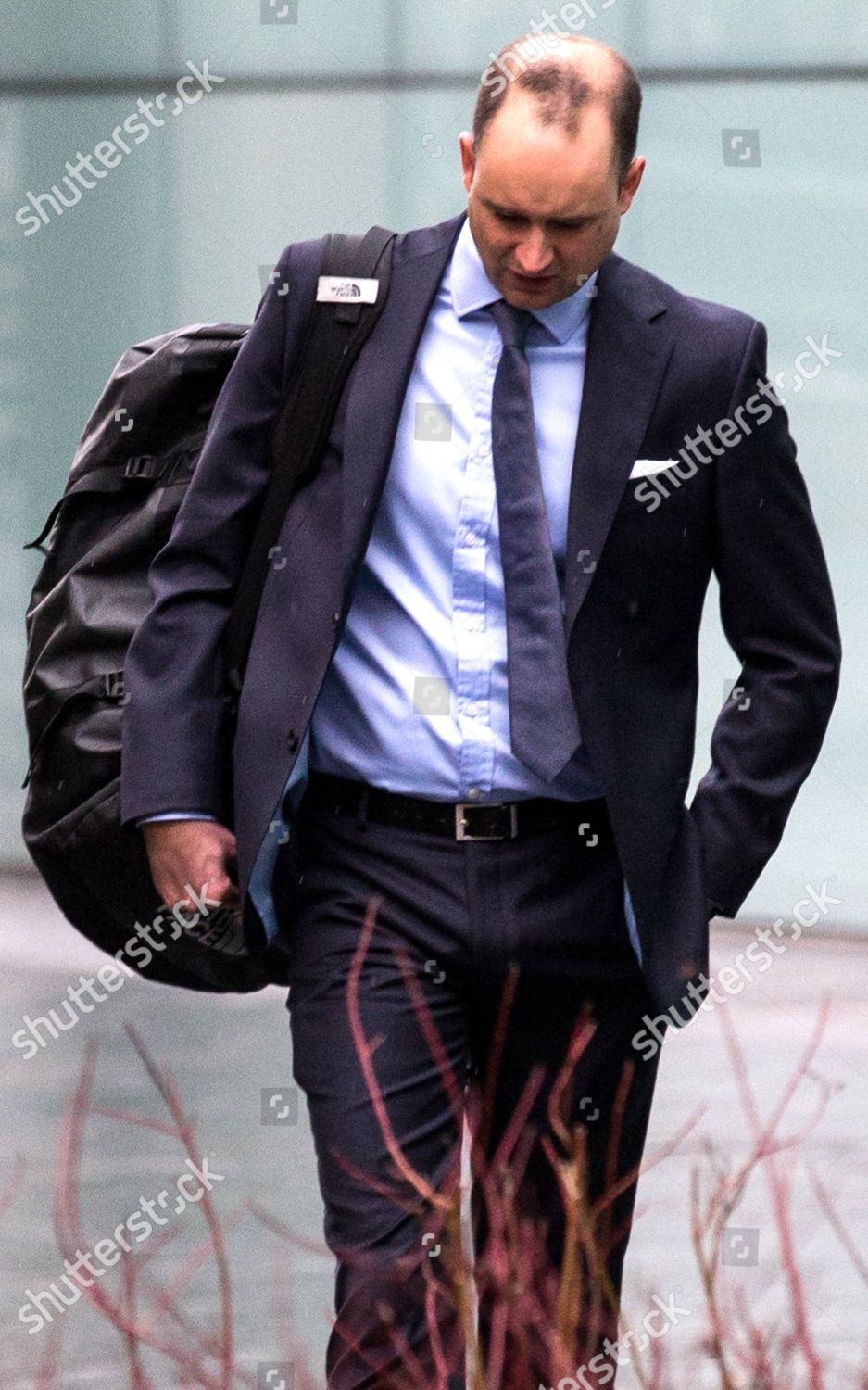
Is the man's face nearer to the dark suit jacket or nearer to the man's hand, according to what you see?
the dark suit jacket

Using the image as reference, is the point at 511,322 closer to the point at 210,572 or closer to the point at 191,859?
the point at 210,572

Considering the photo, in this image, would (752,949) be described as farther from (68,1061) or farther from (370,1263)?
(370,1263)

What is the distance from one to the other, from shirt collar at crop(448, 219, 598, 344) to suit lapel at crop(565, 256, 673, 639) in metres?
0.02

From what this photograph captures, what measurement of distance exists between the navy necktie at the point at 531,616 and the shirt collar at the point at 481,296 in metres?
0.15

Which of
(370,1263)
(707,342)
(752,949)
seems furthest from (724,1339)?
(752,949)

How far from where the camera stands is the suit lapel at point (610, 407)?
2.94 m

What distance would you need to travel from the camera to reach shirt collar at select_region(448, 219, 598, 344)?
3018mm

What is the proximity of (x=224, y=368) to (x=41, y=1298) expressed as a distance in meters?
1.94

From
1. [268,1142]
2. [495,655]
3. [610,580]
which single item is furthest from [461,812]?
[268,1142]

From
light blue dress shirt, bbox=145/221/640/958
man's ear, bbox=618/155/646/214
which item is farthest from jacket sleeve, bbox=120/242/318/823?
man's ear, bbox=618/155/646/214

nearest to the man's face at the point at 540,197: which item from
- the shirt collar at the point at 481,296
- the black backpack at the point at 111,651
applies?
the shirt collar at the point at 481,296

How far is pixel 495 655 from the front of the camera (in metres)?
2.91

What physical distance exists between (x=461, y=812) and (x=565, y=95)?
752mm

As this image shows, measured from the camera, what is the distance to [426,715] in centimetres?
291
